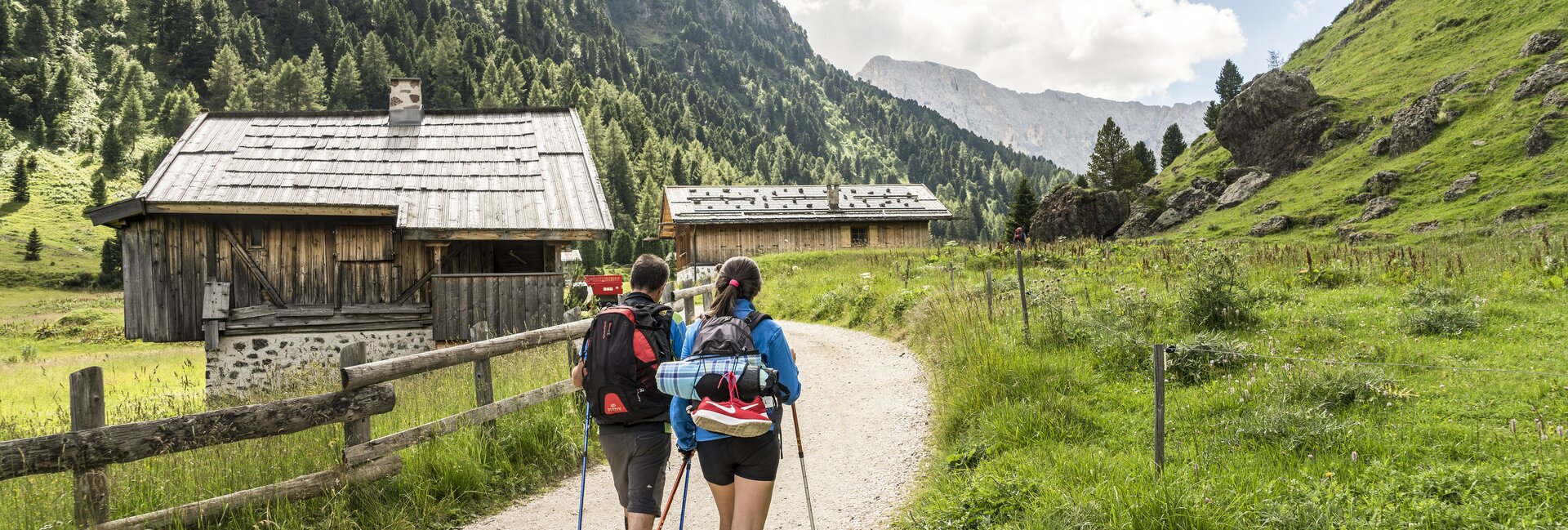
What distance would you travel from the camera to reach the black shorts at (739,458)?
369 centimetres

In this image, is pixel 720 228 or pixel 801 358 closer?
pixel 801 358

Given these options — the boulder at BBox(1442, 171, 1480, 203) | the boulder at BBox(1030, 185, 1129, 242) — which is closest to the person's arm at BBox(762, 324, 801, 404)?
the boulder at BBox(1442, 171, 1480, 203)

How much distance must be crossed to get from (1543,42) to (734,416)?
55.6 metres

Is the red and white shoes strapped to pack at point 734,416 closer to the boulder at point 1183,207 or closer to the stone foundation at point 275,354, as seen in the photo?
the stone foundation at point 275,354

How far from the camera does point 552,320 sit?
15.2 metres

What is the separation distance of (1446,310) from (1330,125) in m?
48.5

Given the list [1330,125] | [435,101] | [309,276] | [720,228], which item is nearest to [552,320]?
[309,276]

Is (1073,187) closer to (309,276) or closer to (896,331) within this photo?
(896,331)

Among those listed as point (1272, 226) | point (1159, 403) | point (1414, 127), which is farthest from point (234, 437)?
point (1414, 127)

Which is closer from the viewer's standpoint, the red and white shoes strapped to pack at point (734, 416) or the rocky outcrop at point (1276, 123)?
the red and white shoes strapped to pack at point (734, 416)

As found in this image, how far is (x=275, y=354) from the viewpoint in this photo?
1470 cm

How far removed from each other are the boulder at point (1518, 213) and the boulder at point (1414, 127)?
14.0 metres

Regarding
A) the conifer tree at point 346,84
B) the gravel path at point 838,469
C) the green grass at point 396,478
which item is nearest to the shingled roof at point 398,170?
the green grass at point 396,478

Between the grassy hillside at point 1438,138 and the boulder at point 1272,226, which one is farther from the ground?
the grassy hillside at point 1438,138
